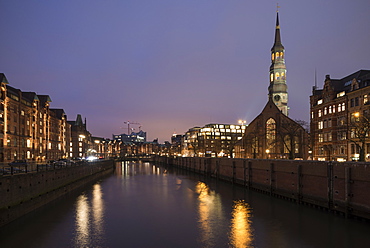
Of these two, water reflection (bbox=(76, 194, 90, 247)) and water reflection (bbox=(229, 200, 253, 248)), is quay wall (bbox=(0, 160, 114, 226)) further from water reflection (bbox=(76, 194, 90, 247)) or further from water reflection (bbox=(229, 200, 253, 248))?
water reflection (bbox=(229, 200, 253, 248))

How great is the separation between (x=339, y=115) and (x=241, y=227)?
177 feet

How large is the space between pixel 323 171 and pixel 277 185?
13144 mm

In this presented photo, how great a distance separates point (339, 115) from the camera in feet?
244

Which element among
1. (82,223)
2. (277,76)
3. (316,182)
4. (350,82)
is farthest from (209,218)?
(277,76)

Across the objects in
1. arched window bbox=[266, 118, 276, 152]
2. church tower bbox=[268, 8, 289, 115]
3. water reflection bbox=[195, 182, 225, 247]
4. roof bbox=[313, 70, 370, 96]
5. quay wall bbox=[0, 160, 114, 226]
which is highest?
church tower bbox=[268, 8, 289, 115]

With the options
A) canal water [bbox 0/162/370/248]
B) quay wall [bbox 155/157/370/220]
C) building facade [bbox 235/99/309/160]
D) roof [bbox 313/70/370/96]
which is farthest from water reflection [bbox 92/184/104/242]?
building facade [bbox 235/99/309/160]

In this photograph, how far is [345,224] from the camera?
30844 mm

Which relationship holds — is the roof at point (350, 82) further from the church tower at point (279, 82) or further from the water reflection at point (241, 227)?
the church tower at point (279, 82)

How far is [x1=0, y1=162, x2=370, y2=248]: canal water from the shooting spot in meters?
27.4

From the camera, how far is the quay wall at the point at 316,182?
100 ft

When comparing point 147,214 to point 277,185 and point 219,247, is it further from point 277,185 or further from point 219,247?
point 277,185

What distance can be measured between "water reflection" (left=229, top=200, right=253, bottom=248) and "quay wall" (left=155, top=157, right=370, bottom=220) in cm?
745

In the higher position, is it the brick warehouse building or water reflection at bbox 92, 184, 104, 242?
the brick warehouse building

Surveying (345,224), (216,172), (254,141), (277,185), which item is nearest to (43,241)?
(345,224)
